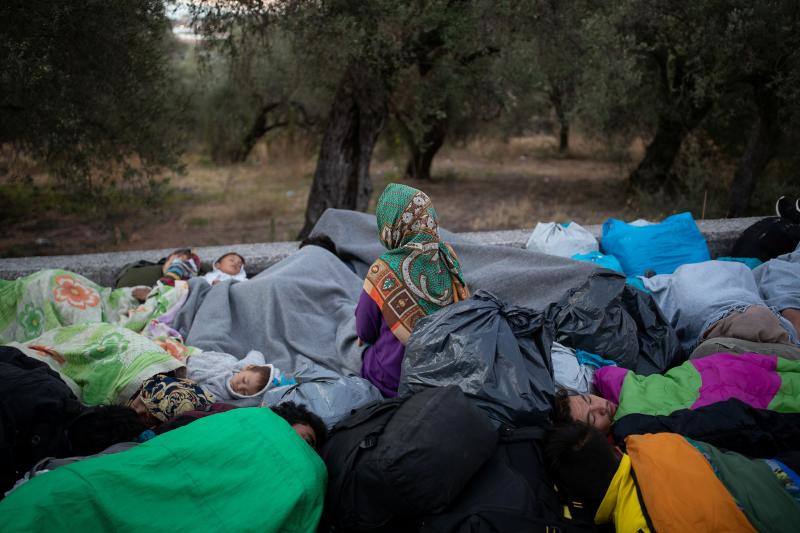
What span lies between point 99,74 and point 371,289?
4.32m

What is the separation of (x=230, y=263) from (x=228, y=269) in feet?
0.20

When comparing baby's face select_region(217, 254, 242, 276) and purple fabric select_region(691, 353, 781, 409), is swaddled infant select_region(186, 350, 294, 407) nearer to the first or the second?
baby's face select_region(217, 254, 242, 276)

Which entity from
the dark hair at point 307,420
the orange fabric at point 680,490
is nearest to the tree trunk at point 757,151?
the orange fabric at point 680,490

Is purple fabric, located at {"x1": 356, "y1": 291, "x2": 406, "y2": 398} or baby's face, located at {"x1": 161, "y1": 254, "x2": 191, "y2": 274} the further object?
baby's face, located at {"x1": 161, "y1": 254, "x2": 191, "y2": 274}

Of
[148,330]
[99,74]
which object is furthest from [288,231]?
[148,330]

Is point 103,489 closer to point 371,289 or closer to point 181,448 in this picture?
point 181,448

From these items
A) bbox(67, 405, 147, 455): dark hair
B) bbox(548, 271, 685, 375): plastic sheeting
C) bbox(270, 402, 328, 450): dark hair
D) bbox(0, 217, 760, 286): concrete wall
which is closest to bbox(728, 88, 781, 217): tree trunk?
bbox(0, 217, 760, 286): concrete wall

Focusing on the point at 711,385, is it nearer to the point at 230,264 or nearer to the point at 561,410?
the point at 561,410

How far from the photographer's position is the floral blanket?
320 centimetres

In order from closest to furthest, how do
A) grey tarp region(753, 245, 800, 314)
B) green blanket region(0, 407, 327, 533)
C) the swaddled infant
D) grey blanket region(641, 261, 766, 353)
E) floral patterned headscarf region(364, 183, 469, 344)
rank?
green blanket region(0, 407, 327, 533) < floral patterned headscarf region(364, 183, 469, 344) < the swaddled infant < grey blanket region(641, 261, 766, 353) < grey tarp region(753, 245, 800, 314)

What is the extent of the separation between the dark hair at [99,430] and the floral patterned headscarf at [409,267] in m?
1.31

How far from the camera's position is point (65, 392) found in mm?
2891

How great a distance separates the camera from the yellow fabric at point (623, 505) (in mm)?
2238

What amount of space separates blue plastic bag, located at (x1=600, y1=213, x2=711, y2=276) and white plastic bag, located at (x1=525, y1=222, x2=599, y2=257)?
0.68 ft
